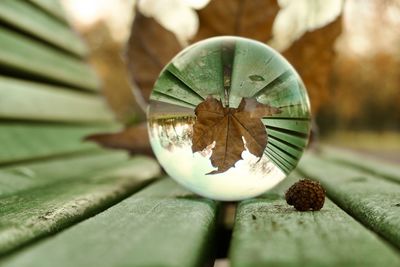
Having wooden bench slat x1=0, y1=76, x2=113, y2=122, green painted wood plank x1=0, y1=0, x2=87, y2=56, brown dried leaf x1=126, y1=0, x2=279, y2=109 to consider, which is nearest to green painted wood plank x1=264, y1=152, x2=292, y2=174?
brown dried leaf x1=126, y1=0, x2=279, y2=109

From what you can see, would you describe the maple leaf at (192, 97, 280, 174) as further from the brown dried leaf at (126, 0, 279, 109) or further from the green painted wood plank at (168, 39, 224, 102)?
the brown dried leaf at (126, 0, 279, 109)

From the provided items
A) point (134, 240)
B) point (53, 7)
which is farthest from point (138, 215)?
point (53, 7)

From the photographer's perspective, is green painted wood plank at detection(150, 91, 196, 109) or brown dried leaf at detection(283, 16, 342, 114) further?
brown dried leaf at detection(283, 16, 342, 114)

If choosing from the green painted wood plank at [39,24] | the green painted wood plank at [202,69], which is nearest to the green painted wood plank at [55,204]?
the green painted wood plank at [202,69]

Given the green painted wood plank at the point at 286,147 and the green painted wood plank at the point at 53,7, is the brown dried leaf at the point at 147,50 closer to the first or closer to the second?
the green painted wood plank at the point at 286,147

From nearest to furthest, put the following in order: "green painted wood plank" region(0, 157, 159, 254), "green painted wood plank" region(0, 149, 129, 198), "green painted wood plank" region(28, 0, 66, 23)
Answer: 1. "green painted wood plank" region(0, 157, 159, 254)
2. "green painted wood plank" region(0, 149, 129, 198)
3. "green painted wood plank" region(28, 0, 66, 23)

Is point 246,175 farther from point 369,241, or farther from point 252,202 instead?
point 369,241

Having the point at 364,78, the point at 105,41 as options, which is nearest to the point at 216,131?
the point at 105,41
